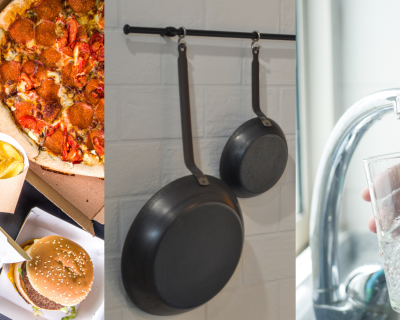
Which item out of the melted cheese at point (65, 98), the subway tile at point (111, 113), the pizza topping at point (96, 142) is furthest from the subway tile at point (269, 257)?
the melted cheese at point (65, 98)

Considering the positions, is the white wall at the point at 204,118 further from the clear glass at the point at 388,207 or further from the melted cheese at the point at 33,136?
the melted cheese at the point at 33,136

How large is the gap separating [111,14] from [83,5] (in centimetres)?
37

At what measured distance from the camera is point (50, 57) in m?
0.85

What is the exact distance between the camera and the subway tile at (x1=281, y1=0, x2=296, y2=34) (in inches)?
25.7

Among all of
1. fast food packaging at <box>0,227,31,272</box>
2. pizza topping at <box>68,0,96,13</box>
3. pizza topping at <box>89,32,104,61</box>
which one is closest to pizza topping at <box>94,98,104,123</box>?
pizza topping at <box>89,32,104,61</box>

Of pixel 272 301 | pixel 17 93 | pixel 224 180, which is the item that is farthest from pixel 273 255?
pixel 17 93

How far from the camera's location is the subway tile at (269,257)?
0.65 meters

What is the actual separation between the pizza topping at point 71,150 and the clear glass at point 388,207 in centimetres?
64

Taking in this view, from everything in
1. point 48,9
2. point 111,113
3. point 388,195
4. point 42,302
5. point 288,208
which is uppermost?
point 48,9

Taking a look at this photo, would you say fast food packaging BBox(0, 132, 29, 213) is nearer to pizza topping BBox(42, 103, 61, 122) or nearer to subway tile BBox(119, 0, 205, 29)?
pizza topping BBox(42, 103, 61, 122)

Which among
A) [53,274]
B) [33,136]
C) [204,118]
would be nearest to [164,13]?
[204,118]

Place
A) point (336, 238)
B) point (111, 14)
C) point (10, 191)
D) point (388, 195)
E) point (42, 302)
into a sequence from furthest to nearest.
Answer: point (42, 302), point (10, 191), point (336, 238), point (111, 14), point (388, 195)

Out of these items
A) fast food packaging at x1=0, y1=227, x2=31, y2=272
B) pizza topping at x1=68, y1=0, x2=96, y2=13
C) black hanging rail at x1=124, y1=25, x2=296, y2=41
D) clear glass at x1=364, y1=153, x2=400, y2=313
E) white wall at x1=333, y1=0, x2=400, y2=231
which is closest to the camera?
clear glass at x1=364, y1=153, x2=400, y2=313

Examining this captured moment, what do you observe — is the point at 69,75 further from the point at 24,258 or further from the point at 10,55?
the point at 24,258
